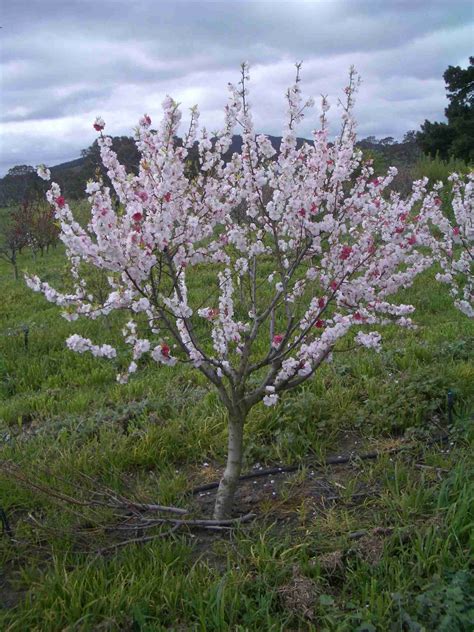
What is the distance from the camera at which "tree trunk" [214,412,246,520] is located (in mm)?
3176

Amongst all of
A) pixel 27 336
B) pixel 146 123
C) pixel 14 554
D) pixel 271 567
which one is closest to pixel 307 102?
pixel 146 123

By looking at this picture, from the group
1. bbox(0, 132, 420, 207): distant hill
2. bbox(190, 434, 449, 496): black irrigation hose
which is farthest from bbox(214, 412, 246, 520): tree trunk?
bbox(0, 132, 420, 207): distant hill

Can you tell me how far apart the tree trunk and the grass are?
0.19 meters

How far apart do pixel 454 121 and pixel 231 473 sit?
2474cm

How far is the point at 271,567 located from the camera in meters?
2.70

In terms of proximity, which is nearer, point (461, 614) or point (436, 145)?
point (461, 614)

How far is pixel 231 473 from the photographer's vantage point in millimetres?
3176

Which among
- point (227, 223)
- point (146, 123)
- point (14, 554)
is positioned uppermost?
point (146, 123)

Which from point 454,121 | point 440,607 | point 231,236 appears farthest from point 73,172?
point 440,607

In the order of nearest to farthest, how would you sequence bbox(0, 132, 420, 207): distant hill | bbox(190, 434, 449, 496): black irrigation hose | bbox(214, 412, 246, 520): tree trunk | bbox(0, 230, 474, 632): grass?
bbox(0, 230, 474, 632): grass < bbox(214, 412, 246, 520): tree trunk < bbox(190, 434, 449, 496): black irrigation hose < bbox(0, 132, 420, 207): distant hill

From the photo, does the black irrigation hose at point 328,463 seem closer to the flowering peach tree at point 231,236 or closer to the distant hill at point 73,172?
the flowering peach tree at point 231,236

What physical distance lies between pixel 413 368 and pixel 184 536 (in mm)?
2763

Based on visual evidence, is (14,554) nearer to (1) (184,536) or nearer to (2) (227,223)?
(1) (184,536)

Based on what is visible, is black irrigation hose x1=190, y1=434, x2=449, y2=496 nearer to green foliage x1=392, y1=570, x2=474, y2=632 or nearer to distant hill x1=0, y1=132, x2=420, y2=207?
green foliage x1=392, y1=570, x2=474, y2=632
